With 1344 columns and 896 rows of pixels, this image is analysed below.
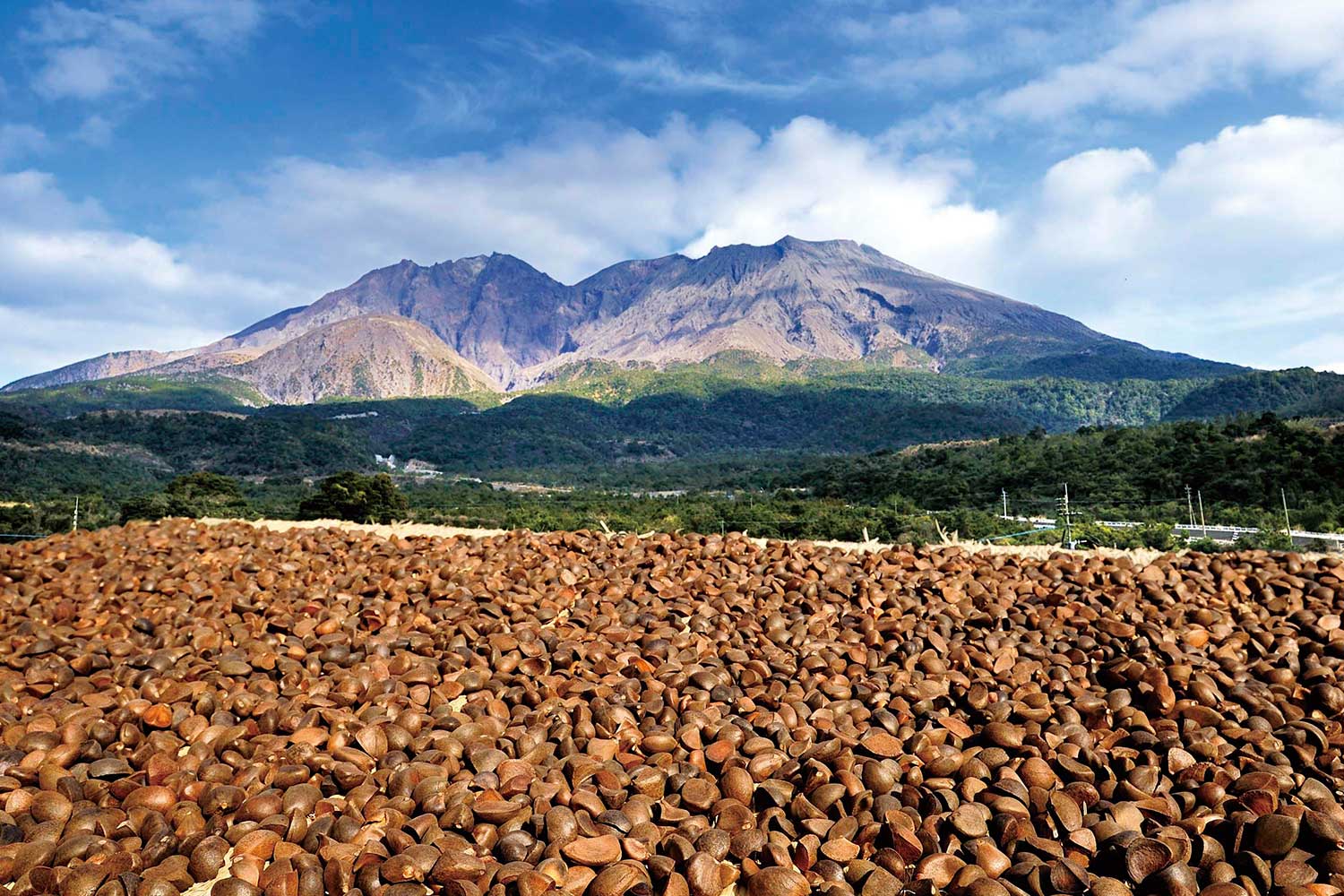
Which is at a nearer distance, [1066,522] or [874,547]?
[874,547]

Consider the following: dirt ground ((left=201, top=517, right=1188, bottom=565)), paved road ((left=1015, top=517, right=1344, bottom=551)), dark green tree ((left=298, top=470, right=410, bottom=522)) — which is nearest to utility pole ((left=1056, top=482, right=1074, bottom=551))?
paved road ((left=1015, top=517, right=1344, bottom=551))

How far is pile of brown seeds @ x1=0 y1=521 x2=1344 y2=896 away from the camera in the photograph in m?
3.44

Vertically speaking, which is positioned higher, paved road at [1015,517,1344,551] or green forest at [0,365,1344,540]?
green forest at [0,365,1344,540]

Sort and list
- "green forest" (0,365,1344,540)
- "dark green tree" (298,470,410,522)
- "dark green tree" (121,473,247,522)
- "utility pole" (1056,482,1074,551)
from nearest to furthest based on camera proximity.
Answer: "utility pole" (1056,482,1074,551) < "dark green tree" (121,473,247,522) < "green forest" (0,365,1344,540) < "dark green tree" (298,470,410,522)

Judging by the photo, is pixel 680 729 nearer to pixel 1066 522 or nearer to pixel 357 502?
pixel 1066 522

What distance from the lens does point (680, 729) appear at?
4660mm

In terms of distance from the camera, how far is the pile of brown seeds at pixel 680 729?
344cm

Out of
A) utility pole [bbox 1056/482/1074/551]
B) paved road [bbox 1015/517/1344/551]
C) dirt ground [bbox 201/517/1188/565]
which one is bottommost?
paved road [bbox 1015/517/1344/551]

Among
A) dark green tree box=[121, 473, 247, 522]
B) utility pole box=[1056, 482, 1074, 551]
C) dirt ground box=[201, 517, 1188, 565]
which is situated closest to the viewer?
dirt ground box=[201, 517, 1188, 565]

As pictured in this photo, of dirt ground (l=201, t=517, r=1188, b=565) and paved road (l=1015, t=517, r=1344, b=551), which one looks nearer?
dirt ground (l=201, t=517, r=1188, b=565)

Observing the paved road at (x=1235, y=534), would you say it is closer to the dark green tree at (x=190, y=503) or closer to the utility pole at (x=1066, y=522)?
the utility pole at (x=1066, y=522)

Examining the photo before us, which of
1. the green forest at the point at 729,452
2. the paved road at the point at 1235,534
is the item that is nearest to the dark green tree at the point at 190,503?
the green forest at the point at 729,452

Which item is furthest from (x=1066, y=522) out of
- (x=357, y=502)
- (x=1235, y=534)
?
(x=357, y=502)

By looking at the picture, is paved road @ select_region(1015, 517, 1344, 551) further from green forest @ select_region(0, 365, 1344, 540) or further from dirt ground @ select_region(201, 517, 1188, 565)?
dirt ground @ select_region(201, 517, 1188, 565)
